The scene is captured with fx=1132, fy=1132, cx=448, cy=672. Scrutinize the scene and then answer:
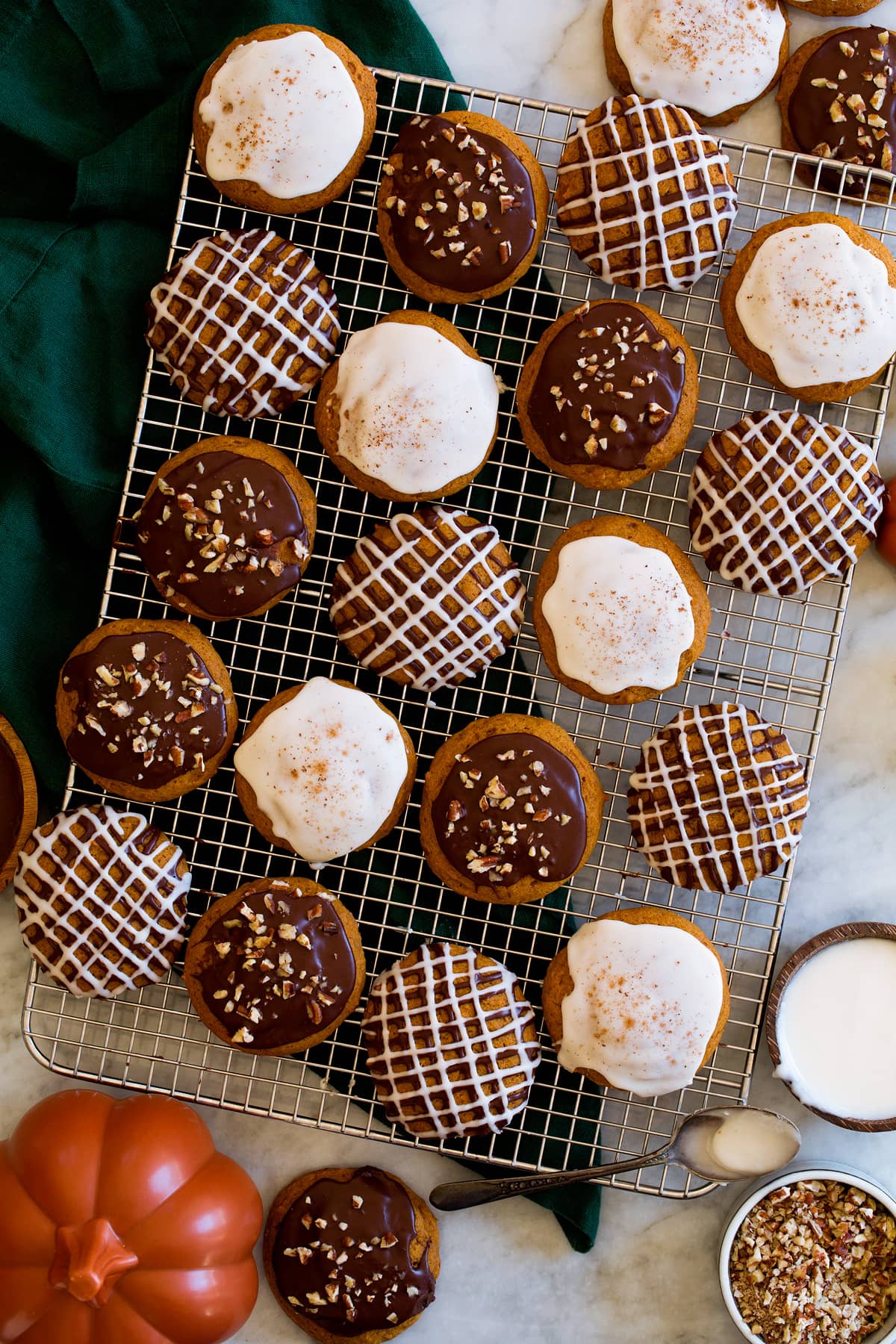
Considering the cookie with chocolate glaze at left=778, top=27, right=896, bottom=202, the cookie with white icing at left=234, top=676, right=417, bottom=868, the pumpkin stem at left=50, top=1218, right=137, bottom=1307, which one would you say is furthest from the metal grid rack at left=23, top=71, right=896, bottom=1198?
the pumpkin stem at left=50, top=1218, right=137, bottom=1307

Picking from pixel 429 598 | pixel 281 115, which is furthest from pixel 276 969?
pixel 281 115

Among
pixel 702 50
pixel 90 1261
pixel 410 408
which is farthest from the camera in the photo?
pixel 702 50

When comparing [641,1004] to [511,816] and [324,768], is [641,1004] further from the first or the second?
[324,768]

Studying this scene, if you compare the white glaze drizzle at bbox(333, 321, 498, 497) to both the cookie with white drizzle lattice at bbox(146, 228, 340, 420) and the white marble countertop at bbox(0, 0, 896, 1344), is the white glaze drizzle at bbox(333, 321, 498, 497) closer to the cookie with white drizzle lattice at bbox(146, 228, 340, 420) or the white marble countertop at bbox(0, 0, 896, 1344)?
the cookie with white drizzle lattice at bbox(146, 228, 340, 420)

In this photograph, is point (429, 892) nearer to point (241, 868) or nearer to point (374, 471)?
point (241, 868)

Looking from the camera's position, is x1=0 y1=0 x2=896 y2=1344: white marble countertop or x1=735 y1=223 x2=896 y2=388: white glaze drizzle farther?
x1=0 y1=0 x2=896 y2=1344: white marble countertop

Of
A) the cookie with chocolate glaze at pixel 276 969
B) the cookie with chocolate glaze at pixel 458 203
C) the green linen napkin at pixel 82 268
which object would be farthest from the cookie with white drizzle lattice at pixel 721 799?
the cookie with chocolate glaze at pixel 458 203

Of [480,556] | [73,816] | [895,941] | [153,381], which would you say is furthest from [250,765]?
[895,941]

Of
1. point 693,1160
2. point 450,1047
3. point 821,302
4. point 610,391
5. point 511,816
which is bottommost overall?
point 693,1160
